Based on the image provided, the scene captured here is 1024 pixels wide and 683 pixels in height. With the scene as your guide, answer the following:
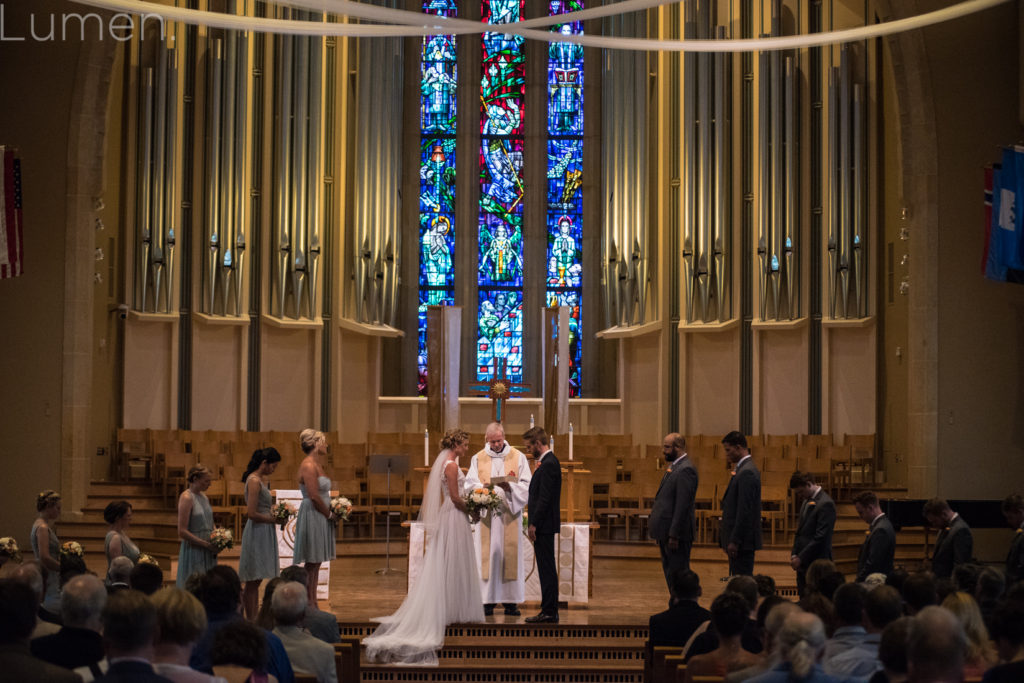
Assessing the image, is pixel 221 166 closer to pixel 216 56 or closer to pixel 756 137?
pixel 216 56

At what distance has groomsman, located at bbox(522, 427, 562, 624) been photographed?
9.03 m

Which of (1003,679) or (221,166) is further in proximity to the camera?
(221,166)

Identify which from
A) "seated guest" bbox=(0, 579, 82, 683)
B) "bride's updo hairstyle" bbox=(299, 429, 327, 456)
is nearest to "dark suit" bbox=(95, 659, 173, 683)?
"seated guest" bbox=(0, 579, 82, 683)

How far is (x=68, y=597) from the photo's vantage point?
4430 mm

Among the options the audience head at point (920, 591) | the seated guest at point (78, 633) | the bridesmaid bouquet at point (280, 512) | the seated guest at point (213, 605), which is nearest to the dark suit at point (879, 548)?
the audience head at point (920, 591)

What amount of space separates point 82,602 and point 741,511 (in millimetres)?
4929

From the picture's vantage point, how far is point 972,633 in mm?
4621

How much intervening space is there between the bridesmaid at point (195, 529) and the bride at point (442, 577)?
3.80 ft

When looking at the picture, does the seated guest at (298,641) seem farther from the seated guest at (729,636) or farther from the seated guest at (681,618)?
the seated guest at (681,618)

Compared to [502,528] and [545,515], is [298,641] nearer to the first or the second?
[545,515]

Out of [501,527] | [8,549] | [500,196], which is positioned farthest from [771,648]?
[500,196]

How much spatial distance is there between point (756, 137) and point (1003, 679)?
12.7 m

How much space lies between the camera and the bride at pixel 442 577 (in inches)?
335

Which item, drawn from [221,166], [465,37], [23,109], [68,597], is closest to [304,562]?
[68,597]
